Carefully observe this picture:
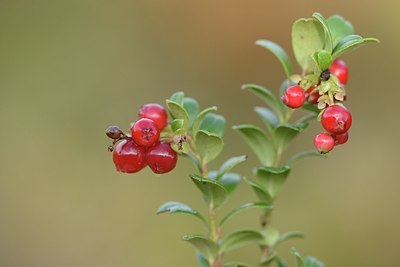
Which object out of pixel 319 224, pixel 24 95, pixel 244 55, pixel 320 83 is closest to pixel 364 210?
pixel 319 224

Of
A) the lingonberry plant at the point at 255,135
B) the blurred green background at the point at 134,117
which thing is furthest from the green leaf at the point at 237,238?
the blurred green background at the point at 134,117

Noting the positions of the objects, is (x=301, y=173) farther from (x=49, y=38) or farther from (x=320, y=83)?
(x=320, y=83)

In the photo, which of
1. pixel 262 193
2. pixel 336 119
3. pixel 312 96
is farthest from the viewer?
pixel 262 193

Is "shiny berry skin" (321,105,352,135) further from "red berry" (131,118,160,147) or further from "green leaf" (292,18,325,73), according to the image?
"red berry" (131,118,160,147)

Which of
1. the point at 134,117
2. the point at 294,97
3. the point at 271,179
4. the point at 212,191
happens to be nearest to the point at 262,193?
the point at 271,179

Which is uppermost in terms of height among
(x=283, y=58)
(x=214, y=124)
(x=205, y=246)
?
(x=283, y=58)

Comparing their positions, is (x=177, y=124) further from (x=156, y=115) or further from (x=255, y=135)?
(x=255, y=135)

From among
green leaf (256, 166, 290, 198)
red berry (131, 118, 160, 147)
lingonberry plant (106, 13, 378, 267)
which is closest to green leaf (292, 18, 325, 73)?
lingonberry plant (106, 13, 378, 267)
